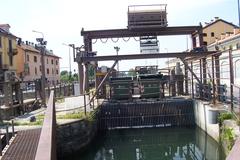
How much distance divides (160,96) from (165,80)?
3.15ft

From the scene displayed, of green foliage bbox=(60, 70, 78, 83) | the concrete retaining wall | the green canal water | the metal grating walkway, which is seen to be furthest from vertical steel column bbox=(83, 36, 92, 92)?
green foliage bbox=(60, 70, 78, 83)

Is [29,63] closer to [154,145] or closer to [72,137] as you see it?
[154,145]

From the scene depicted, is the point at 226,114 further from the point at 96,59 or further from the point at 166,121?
the point at 96,59

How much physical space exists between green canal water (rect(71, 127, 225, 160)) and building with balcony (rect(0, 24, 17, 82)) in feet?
113

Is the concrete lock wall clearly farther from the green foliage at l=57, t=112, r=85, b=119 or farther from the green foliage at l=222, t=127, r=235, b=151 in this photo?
the green foliage at l=57, t=112, r=85, b=119

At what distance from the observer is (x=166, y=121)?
19750 mm

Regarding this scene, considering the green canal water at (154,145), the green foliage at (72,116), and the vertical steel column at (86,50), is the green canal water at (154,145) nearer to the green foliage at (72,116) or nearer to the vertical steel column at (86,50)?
the green foliage at (72,116)

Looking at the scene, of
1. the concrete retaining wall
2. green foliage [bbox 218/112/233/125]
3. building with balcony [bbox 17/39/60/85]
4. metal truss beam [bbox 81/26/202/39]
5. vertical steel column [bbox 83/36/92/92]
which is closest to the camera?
the concrete retaining wall

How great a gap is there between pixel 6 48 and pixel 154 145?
3879 centimetres

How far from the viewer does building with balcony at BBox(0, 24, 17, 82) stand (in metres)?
50.0

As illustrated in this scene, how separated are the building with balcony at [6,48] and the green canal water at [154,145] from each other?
3435 cm

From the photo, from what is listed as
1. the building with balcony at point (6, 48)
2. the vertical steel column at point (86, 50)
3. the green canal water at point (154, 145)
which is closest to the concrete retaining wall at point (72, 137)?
the green canal water at point (154, 145)

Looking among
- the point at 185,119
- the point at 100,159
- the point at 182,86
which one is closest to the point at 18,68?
the point at 182,86

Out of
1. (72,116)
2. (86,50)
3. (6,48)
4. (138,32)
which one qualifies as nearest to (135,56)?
(138,32)
